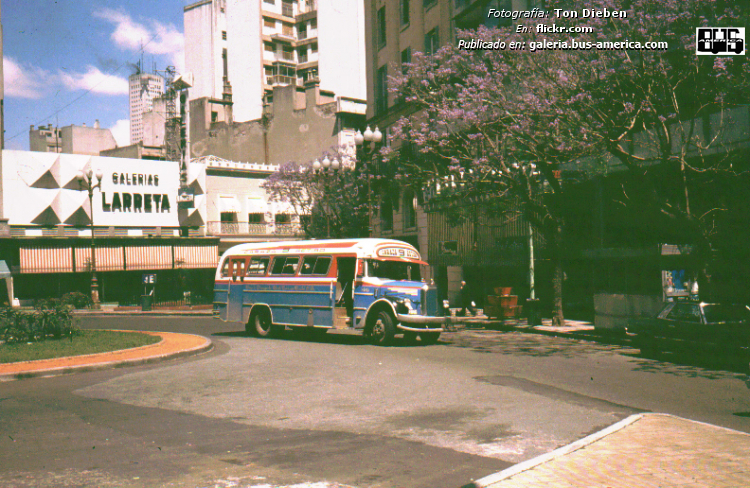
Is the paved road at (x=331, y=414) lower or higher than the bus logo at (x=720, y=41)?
lower

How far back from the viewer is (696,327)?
1330cm

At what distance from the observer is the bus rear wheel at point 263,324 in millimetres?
20188

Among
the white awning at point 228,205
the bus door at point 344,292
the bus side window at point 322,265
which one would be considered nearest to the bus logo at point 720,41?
the bus door at point 344,292

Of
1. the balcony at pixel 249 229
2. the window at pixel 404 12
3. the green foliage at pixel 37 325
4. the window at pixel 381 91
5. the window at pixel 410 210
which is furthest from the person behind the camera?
the balcony at pixel 249 229

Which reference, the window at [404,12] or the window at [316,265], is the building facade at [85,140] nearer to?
the window at [404,12]

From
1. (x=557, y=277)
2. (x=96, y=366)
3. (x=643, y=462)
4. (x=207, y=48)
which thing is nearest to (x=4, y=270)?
(x=207, y=48)

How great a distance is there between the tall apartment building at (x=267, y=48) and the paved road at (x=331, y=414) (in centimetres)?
4772

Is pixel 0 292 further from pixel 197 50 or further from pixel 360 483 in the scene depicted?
pixel 360 483

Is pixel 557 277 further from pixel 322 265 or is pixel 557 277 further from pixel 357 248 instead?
pixel 322 265

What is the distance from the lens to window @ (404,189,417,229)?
37.5 meters

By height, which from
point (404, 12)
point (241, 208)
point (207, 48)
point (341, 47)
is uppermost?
point (207, 48)

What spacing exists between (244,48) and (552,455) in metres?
61.8

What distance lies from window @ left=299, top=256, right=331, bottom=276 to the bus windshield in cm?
133

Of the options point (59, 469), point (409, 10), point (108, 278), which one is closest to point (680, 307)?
point (59, 469)
